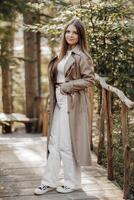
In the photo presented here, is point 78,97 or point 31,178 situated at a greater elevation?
point 78,97

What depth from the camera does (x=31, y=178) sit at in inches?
227

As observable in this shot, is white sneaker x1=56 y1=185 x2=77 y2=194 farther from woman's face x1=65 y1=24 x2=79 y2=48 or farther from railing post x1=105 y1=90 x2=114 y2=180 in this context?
woman's face x1=65 y1=24 x2=79 y2=48

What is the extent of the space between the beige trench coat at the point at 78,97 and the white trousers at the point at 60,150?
7 centimetres

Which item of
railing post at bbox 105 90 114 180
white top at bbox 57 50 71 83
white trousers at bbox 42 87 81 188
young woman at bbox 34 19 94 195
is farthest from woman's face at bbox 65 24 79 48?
railing post at bbox 105 90 114 180

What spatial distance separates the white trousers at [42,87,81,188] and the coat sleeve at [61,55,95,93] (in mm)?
134

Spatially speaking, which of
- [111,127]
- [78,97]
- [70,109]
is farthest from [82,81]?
[111,127]

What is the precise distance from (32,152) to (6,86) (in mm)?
5963

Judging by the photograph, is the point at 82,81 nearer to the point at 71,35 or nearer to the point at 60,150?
the point at 71,35

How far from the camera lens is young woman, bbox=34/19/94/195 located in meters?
4.97

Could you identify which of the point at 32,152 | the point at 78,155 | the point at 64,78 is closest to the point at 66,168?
the point at 78,155

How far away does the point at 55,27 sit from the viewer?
24.0 ft

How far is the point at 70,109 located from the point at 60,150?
0.48 m

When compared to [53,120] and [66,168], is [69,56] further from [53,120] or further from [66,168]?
[66,168]

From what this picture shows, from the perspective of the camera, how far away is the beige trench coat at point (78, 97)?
4965 millimetres
